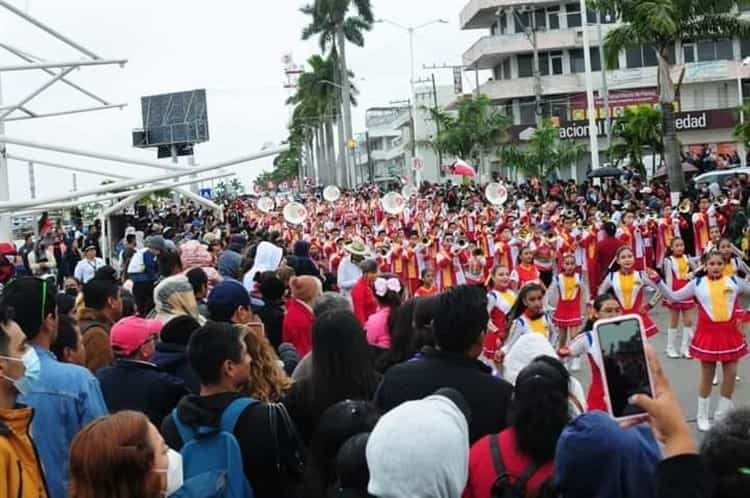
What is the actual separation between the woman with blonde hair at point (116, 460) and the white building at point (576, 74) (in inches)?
2072

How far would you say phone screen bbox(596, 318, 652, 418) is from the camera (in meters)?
3.14

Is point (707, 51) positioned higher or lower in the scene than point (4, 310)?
higher

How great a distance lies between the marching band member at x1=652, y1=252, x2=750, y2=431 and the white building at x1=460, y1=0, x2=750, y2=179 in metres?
45.6

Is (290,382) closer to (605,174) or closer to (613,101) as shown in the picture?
(605,174)

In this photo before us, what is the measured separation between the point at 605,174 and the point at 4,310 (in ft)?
93.5

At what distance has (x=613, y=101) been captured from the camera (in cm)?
5544

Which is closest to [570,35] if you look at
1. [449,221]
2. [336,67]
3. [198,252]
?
[336,67]

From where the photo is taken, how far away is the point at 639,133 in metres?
37.4

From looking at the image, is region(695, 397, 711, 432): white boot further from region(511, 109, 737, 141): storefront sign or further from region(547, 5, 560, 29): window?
region(547, 5, 560, 29): window

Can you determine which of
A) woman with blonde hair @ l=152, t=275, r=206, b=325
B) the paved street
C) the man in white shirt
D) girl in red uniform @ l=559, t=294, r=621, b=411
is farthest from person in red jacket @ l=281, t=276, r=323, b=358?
the man in white shirt

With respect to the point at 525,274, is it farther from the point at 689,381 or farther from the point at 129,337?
the point at 129,337

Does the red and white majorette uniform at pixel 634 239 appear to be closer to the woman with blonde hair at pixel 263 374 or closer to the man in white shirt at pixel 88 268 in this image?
the man in white shirt at pixel 88 268

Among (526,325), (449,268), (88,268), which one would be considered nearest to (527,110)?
(449,268)

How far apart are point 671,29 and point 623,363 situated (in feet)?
81.0
